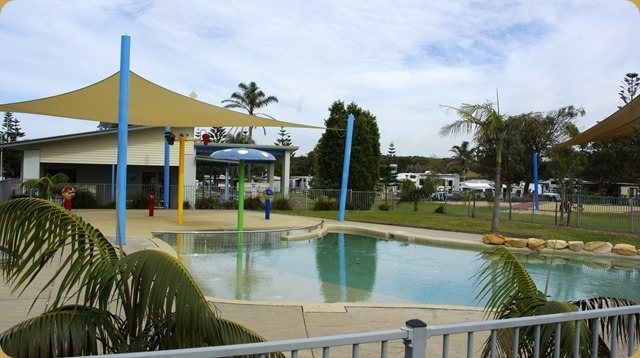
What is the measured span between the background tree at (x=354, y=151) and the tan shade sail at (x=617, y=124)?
19094 mm

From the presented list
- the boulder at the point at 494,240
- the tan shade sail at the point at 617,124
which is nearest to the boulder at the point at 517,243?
the boulder at the point at 494,240

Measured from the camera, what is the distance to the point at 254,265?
9.61 m

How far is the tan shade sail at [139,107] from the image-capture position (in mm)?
11133

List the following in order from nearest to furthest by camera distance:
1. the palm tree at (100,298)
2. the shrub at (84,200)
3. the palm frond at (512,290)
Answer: the palm tree at (100,298) < the palm frond at (512,290) < the shrub at (84,200)

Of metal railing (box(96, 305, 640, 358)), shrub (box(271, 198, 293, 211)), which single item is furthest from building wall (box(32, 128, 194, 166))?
metal railing (box(96, 305, 640, 358))

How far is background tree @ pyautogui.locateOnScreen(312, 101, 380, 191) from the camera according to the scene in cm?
3042

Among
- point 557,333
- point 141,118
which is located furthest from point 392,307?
point 141,118

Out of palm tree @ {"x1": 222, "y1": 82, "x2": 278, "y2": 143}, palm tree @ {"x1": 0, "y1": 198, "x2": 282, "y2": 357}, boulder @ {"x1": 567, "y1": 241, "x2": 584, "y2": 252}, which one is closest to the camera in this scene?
palm tree @ {"x1": 0, "y1": 198, "x2": 282, "y2": 357}

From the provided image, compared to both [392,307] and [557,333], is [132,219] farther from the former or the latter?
[557,333]

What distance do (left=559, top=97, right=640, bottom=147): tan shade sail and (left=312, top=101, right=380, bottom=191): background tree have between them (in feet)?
62.6

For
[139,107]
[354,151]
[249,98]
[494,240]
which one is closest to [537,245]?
[494,240]

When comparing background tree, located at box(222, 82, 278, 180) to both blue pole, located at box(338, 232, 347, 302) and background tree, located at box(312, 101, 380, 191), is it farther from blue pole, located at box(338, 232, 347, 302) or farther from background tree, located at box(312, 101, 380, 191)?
blue pole, located at box(338, 232, 347, 302)

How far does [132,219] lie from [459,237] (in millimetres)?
10143

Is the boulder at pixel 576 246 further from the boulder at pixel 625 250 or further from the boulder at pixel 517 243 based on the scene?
the boulder at pixel 517 243
